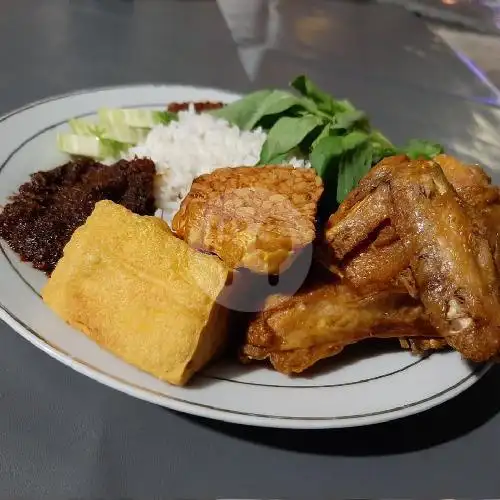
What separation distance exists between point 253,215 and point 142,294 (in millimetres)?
370

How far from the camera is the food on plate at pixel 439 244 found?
154cm

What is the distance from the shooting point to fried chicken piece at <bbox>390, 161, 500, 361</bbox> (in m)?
1.54

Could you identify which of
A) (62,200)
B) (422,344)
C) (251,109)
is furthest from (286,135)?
(422,344)

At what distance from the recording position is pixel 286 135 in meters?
2.39

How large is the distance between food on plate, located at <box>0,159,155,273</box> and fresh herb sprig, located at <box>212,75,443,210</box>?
0.50 meters

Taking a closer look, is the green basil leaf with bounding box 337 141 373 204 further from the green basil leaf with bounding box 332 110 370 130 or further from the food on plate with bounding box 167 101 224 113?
the food on plate with bounding box 167 101 224 113

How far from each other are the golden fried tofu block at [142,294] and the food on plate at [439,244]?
1.41 feet

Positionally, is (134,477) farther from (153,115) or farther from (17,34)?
(17,34)

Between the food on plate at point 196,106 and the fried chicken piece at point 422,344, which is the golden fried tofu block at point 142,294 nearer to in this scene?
the fried chicken piece at point 422,344

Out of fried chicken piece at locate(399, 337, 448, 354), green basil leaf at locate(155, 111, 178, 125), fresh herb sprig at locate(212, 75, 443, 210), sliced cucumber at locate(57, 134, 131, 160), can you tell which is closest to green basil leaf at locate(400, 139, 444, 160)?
fresh herb sprig at locate(212, 75, 443, 210)

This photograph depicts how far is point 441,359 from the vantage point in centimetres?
181

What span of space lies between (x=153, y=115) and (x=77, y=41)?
1.46 metres

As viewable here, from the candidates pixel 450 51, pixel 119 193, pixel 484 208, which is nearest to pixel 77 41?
pixel 119 193

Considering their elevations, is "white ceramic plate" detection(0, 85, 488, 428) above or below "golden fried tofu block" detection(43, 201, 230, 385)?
below
